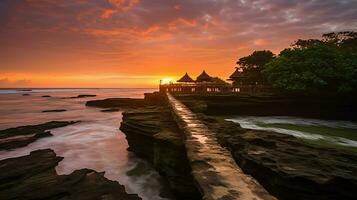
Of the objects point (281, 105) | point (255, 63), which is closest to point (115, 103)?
point (255, 63)

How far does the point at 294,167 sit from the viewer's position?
218 inches

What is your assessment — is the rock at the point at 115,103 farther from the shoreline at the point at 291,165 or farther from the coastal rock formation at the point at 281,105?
the shoreline at the point at 291,165

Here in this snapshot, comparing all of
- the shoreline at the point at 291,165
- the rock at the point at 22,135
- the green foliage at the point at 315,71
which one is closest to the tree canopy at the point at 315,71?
the green foliage at the point at 315,71

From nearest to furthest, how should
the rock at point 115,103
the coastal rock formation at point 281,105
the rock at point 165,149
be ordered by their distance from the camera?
the rock at point 165,149
the coastal rock formation at point 281,105
the rock at point 115,103

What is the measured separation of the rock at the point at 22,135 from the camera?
14491 mm

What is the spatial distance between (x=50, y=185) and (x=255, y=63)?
3850 cm

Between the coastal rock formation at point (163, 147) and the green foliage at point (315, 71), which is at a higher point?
the green foliage at point (315, 71)

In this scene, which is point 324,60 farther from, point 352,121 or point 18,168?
point 18,168

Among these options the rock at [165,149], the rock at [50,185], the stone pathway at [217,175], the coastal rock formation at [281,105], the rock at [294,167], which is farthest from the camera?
the coastal rock formation at [281,105]

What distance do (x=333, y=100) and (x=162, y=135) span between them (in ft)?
76.2

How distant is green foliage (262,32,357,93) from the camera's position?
78.2 feet

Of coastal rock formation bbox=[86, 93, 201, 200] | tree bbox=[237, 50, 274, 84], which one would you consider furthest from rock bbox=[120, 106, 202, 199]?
tree bbox=[237, 50, 274, 84]

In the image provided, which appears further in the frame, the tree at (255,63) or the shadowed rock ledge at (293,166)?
the tree at (255,63)

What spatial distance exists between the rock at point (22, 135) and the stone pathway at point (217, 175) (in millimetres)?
12169
